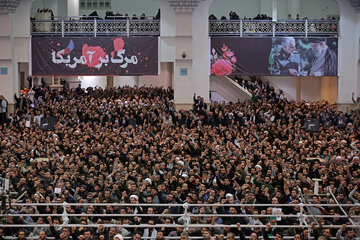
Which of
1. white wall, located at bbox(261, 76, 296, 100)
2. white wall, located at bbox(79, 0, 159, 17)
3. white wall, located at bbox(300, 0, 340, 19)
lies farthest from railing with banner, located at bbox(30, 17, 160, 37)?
white wall, located at bbox(300, 0, 340, 19)

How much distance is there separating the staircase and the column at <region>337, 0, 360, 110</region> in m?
4.85

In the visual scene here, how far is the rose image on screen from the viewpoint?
2769cm

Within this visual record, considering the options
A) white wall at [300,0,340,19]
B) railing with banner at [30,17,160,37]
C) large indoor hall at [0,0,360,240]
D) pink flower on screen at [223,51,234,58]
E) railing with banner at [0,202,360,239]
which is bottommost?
railing with banner at [0,202,360,239]

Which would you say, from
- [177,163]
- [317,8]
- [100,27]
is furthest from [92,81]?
[177,163]

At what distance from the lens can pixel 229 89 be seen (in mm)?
31422

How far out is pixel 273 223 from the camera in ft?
46.0

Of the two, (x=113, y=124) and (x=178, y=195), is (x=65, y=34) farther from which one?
(x=178, y=195)

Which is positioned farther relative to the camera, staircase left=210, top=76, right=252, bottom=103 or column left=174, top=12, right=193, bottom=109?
staircase left=210, top=76, right=252, bottom=103

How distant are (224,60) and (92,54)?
5.77 metres

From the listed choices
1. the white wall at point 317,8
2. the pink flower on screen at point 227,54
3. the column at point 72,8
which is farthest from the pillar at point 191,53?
the white wall at point 317,8

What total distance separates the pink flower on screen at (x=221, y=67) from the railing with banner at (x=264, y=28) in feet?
4.13

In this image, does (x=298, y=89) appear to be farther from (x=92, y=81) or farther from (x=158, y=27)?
(x=92, y=81)

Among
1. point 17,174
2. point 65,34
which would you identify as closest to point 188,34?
point 65,34

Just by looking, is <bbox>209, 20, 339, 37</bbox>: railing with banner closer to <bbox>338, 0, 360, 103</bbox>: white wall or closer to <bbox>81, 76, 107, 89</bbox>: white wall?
<bbox>338, 0, 360, 103</bbox>: white wall
